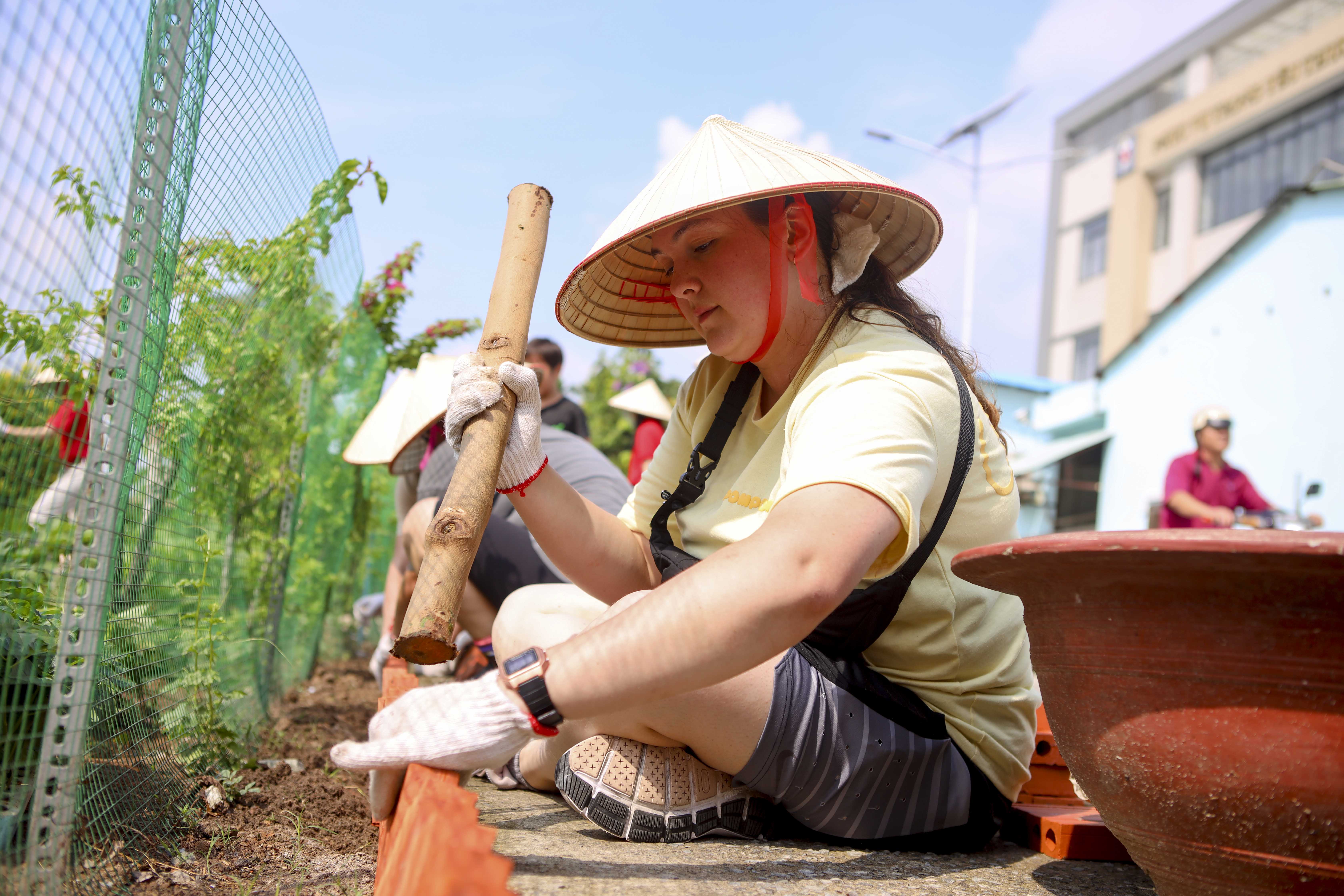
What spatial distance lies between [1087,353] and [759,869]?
1115 inches

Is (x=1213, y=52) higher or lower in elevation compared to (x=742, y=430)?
higher

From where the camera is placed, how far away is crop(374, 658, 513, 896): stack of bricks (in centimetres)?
101

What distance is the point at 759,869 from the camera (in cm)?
171

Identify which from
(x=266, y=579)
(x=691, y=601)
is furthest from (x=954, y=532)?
(x=266, y=579)

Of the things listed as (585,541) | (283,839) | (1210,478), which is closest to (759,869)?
(585,541)

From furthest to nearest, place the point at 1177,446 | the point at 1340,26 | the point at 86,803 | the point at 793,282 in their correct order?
the point at 1340,26 → the point at 1177,446 → the point at 793,282 → the point at 86,803

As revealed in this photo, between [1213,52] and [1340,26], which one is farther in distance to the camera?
[1213,52]

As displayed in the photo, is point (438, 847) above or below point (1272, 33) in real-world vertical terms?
below

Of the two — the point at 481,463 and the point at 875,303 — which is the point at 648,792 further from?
the point at 875,303

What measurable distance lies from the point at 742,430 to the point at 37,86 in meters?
1.52

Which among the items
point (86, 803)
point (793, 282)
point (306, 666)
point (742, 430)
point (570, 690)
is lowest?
point (306, 666)

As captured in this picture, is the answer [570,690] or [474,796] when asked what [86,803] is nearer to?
[474,796]

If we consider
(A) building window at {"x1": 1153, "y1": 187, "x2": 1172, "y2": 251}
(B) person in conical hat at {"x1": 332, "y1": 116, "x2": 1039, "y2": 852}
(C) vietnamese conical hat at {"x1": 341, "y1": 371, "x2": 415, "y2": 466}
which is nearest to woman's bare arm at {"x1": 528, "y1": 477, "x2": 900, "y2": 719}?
(B) person in conical hat at {"x1": 332, "y1": 116, "x2": 1039, "y2": 852}

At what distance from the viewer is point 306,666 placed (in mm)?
4949
